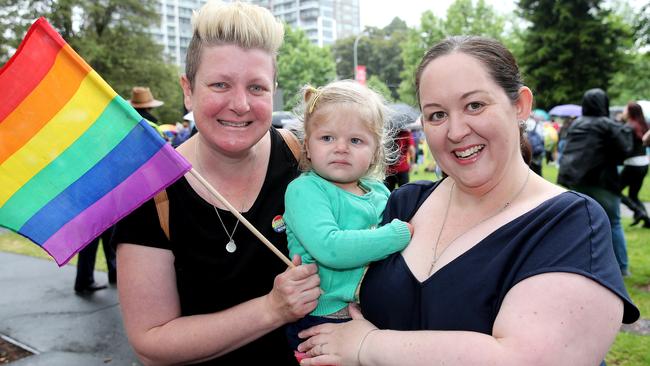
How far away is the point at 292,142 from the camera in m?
2.67

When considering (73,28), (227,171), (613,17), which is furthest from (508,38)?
(227,171)

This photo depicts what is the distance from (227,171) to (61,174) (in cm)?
67

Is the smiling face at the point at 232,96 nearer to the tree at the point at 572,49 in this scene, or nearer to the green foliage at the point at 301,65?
the tree at the point at 572,49

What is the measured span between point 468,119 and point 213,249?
45.7 inches

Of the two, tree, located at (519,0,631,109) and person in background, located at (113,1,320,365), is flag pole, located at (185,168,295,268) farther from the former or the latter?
tree, located at (519,0,631,109)

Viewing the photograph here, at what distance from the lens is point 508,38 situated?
48.7 meters

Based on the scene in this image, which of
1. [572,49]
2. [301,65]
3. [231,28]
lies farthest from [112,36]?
[231,28]

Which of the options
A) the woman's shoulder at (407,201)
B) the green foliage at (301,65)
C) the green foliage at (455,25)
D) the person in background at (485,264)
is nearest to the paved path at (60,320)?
the woman's shoulder at (407,201)

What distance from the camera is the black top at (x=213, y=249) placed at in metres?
2.15

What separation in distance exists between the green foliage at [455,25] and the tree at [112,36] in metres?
21.9

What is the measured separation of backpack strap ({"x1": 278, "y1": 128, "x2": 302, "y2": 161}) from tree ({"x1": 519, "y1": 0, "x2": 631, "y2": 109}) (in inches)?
1586

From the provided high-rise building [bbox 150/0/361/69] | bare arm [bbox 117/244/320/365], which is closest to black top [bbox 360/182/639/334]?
bare arm [bbox 117/244/320/365]

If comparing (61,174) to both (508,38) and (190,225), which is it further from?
(508,38)

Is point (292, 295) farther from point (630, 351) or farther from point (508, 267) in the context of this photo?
point (630, 351)
